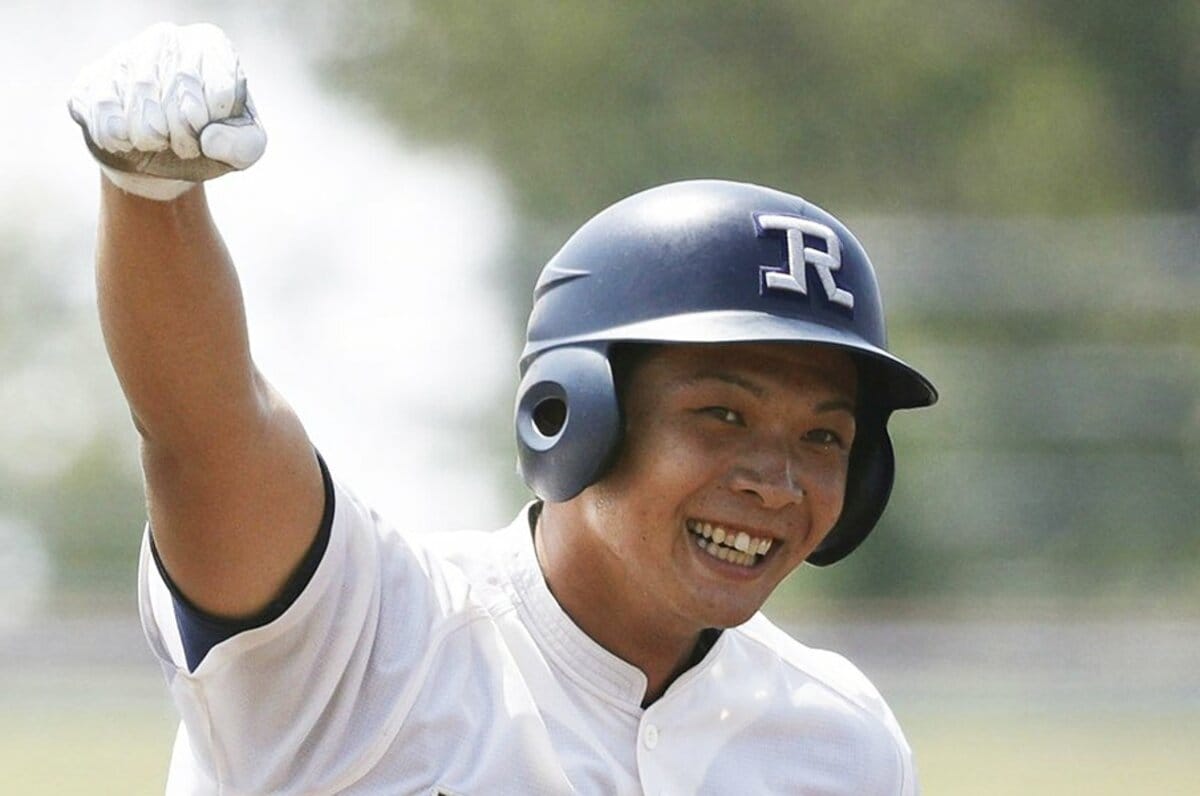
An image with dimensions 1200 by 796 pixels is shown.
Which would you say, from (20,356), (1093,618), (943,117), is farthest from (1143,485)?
(20,356)

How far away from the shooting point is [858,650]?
1124 cm

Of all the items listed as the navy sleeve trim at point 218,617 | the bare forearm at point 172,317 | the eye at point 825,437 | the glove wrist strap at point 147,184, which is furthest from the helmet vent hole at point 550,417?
the glove wrist strap at point 147,184

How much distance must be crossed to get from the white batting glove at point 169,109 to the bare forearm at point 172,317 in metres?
0.07

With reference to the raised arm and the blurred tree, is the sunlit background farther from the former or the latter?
the raised arm

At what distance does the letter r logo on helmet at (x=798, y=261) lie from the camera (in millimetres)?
2746

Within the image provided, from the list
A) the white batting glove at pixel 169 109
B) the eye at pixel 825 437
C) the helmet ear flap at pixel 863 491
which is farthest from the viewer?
the helmet ear flap at pixel 863 491

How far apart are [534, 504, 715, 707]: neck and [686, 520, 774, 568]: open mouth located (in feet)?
0.42

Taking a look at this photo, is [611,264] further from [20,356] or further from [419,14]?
[419,14]

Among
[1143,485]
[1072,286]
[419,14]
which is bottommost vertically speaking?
[1143,485]

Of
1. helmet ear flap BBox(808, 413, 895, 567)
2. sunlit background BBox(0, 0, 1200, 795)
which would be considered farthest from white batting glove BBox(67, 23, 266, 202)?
sunlit background BBox(0, 0, 1200, 795)

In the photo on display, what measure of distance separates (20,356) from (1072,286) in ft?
20.7

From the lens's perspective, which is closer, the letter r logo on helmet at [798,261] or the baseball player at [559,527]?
the baseball player at [559,527]

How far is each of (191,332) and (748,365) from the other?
0.80 m

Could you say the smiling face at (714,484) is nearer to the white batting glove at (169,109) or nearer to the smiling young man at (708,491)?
the smiling young man at (708,491)
